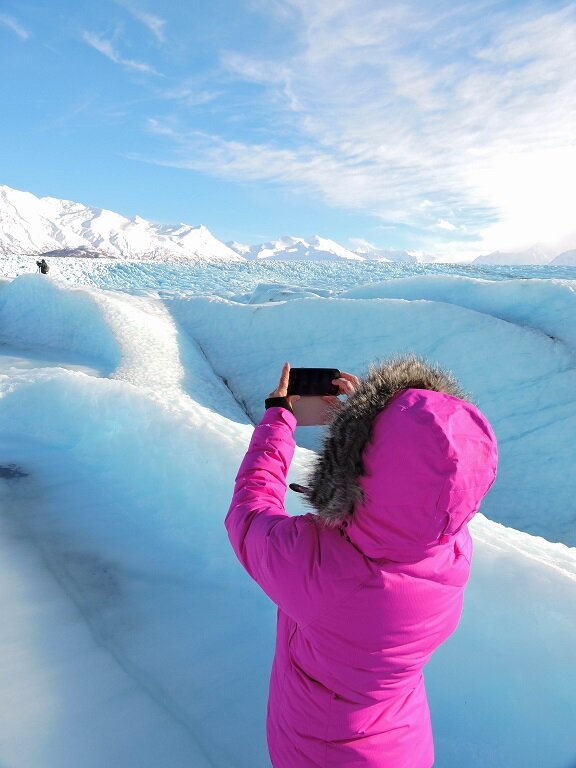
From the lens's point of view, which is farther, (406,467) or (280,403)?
(280,403)

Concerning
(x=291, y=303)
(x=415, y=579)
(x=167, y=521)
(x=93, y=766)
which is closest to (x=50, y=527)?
(x=167, y=521)

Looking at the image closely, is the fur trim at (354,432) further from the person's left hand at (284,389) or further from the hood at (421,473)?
the person's left hand at (284,389)

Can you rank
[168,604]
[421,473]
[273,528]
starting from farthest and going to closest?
[168,604], [273,528], [421,473]

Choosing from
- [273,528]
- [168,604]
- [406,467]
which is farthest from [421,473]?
[168,604]

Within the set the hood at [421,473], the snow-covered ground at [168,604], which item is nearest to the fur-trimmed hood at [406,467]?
the hood at [421,473]

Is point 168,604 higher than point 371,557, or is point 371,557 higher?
point 371,557

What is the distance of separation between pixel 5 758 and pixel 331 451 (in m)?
1.21

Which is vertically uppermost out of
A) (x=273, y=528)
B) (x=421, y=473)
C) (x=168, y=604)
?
(x=421, y=473)

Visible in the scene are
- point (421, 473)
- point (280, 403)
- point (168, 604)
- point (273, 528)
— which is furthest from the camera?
point (168, 604)

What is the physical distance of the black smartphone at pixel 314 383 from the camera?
112 centimetres

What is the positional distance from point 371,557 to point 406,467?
7.1 inches

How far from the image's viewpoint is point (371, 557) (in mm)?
808

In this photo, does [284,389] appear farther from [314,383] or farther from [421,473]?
[421,473]

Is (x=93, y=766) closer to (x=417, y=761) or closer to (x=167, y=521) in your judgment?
(x=417, y=761)
